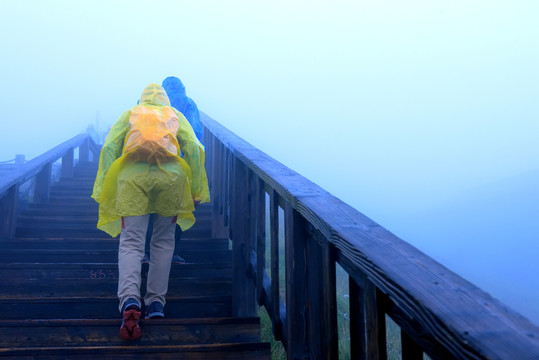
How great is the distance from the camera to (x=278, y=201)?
1.94 m

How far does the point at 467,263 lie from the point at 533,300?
22170 mm

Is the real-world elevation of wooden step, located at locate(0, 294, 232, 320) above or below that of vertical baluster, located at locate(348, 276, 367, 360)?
below

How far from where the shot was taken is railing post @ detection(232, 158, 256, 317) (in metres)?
2.77

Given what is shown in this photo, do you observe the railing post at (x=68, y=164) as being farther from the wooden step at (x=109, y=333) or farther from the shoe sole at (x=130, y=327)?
the shoe sole at (x=130, y=327)

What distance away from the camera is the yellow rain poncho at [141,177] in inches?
94.6

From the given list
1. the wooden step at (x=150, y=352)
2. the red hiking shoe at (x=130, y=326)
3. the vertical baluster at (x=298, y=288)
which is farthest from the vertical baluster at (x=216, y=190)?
the vertical baluster at (x=298, y=288)

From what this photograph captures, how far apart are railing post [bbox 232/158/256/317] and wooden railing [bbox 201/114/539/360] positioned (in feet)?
1.04

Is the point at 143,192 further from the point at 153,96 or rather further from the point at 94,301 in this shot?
the point at 94,301

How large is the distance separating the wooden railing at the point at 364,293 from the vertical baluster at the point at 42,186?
3.70m

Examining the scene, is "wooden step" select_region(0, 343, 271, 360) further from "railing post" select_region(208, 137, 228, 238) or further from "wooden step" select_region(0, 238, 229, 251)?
"railing post" select_region(208, 137, 228, 238)

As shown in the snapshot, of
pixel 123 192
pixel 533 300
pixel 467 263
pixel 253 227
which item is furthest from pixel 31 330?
pixel 467 263

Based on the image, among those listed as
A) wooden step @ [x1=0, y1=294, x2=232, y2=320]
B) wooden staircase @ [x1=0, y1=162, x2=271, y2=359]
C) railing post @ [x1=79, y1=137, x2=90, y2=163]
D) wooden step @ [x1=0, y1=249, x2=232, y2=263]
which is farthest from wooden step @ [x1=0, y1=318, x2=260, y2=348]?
railing post @ [x1=79, y1=137, x2=90, y2=163]

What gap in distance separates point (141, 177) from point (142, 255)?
435mm

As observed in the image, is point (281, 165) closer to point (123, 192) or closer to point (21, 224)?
point (123, 192)
